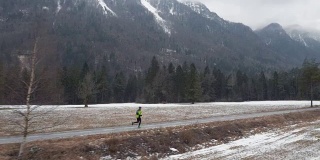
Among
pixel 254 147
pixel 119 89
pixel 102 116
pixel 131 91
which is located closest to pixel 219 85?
pixel 131 91

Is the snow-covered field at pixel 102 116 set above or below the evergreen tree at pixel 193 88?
below

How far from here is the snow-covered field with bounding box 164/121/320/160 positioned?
863 inches

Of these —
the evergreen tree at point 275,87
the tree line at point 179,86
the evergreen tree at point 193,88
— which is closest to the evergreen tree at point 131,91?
the tree line at point 179,86

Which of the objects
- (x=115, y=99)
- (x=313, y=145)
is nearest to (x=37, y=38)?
(x=313, y=145)

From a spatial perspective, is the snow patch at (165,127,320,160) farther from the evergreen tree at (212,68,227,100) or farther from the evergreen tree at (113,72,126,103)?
the evergreen tree at (113,72,126,103)

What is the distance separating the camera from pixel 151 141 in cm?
2477

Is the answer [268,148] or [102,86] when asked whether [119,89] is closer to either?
[102,86]

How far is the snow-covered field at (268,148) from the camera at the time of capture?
71.9 ft

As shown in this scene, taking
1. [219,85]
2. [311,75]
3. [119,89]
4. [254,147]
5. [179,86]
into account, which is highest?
[311,75]

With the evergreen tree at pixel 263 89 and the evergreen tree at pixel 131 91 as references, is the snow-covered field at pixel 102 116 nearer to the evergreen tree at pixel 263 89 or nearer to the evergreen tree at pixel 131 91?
the evergreen tree at pixel 131 91

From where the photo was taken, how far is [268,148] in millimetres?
25125

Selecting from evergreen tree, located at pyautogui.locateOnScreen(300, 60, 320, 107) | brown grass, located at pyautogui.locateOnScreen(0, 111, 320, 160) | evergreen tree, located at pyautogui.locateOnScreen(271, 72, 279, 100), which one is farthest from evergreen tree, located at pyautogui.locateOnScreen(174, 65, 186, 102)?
brown grass, located at pyautogui.locateOnScreen(0, 111, 320, 160)

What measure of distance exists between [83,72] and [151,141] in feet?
311

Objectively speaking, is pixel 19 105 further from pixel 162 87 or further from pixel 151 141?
pixel 162 87
